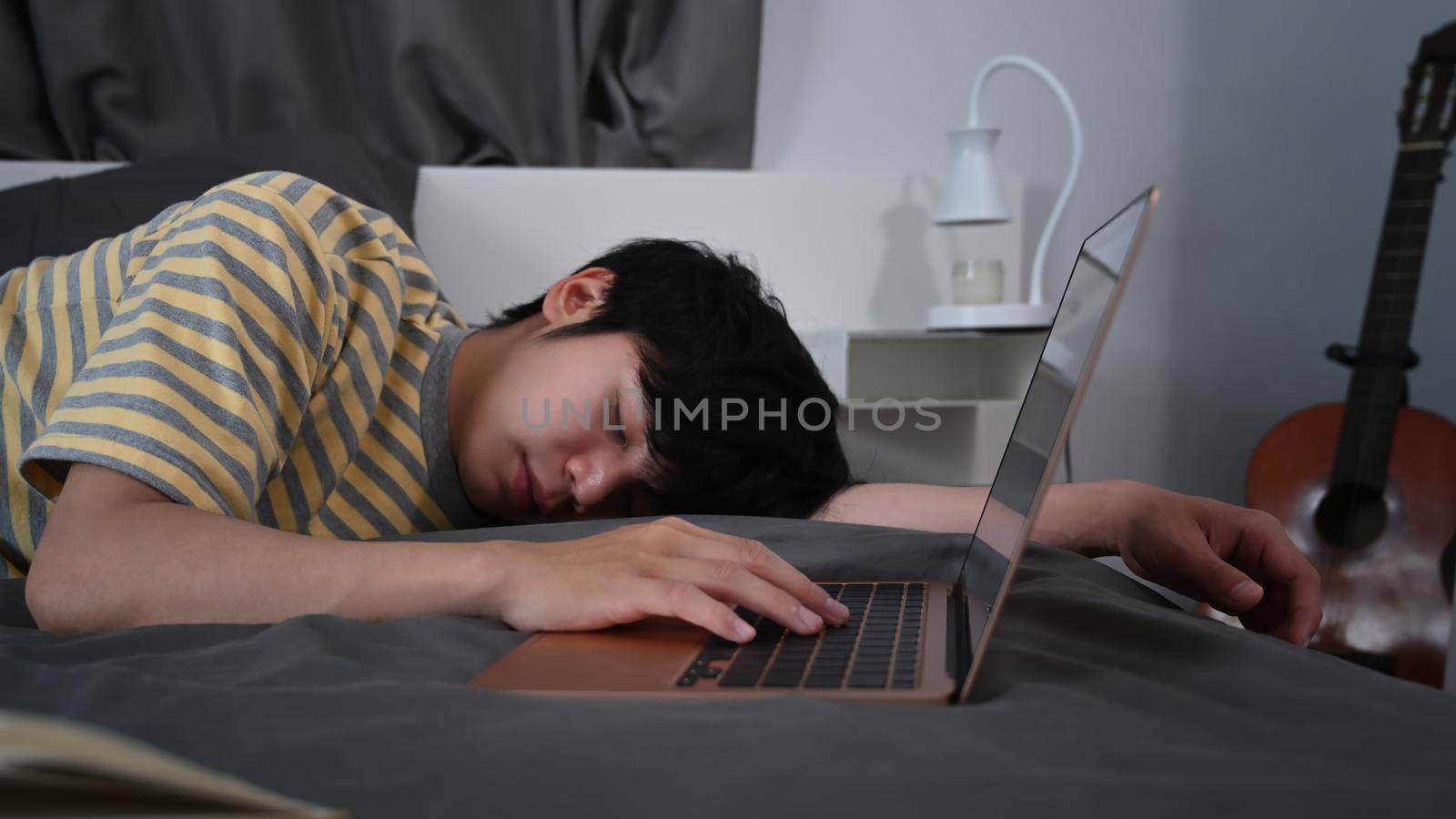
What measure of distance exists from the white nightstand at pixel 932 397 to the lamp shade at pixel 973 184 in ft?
0.72

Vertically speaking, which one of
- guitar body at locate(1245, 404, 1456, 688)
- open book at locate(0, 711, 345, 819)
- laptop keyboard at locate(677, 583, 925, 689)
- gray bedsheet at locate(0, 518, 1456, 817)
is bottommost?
guitar body at locate(1245, 404, 1456, 688)

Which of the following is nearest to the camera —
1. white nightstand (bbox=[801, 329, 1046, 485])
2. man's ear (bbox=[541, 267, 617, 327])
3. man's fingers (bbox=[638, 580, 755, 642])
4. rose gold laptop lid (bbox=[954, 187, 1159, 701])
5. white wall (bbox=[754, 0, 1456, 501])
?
rose gold laptop lid (bbox=[954, 187, 1159, 701])

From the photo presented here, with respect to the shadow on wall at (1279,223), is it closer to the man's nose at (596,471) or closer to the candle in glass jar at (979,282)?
the candle in glass jar at (979,282)

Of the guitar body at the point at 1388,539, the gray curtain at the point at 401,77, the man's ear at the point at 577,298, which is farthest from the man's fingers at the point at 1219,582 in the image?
the gray curtain at the point at 401,77

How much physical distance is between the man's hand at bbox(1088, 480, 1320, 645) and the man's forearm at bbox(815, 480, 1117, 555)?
80 millimetres

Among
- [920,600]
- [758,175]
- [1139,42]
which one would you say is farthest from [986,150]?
[920,600]

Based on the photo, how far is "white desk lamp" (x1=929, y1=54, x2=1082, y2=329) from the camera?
6.39ft

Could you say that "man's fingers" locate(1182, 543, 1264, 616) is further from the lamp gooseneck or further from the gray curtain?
the gray curtain

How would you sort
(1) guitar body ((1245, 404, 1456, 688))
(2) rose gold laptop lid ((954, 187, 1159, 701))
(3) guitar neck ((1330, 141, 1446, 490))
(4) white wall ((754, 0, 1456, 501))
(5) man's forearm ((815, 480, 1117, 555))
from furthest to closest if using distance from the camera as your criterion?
(4) white wall ((754, 0, 1456, 501))
(3) guitar neck ((1330, 141, 1446, 490))
(1) guitar body ((1245, 404, 1456, 688))
(5) man's forearm ((815, 480, 1117, 555))
(2) rose gold laptop lid ((954, 187, 1159, 701))

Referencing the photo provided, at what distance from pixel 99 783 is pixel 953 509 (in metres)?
0.96

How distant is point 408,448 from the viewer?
112 cm

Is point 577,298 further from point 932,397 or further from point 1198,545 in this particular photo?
point 932,397

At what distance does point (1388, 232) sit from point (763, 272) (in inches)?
46.0

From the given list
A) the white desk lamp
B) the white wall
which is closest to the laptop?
the white desk lamp
